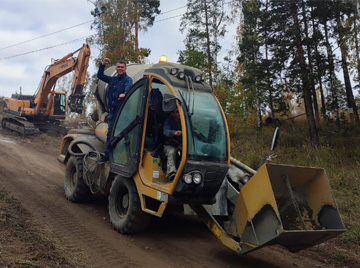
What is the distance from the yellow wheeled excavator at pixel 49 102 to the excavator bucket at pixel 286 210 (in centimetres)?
1282

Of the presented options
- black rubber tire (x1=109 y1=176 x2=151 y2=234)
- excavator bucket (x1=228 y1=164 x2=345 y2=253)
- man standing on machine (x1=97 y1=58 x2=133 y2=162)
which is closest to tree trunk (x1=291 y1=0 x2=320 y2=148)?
excavator bucket (x1=228 y1=164 x2=345 y2=253)

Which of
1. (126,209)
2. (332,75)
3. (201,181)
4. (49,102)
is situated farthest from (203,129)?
(49,102)

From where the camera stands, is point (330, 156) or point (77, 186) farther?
point (330, 156)

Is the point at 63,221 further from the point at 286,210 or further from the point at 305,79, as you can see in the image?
the point at 305,79

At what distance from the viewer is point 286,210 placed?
15.2 ft

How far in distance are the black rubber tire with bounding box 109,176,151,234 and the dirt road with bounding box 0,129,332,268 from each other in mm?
155

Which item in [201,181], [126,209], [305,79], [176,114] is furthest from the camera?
[305,79]

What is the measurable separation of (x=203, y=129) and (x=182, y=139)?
338 millimetres

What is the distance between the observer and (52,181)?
379 inches

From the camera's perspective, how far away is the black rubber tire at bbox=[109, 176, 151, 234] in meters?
5.61

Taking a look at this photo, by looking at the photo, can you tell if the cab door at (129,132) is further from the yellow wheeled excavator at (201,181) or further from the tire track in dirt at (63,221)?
the tire track in dirt at (63,221)

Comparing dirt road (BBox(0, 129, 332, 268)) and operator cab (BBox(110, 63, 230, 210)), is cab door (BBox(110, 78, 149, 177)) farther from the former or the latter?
dirt road (BBox(0, 129, 332, 268))

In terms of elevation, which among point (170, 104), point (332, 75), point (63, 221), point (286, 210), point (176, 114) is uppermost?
point (332, 75)

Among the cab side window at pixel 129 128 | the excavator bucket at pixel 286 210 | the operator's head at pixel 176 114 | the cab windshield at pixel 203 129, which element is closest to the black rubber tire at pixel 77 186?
the cab side window at pixel 129 128
